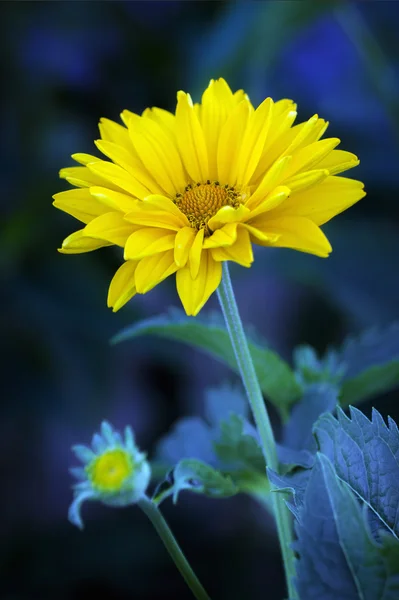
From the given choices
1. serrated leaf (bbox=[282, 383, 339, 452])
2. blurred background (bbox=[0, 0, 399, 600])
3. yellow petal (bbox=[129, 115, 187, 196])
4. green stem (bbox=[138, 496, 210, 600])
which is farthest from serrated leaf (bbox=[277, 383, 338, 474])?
blurred background (bbox=[0, 0, 399, 600])

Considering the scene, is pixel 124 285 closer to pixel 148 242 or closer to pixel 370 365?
pixel 148 242

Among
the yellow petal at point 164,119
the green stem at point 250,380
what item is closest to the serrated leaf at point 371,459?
the green stem at point 250,380

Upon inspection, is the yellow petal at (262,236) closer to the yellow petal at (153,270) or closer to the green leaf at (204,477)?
the yellow petal at (153,270)

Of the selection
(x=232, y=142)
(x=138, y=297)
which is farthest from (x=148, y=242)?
(x=138, y=297)

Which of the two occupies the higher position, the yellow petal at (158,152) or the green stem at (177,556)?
the yellow petal at (158,152)

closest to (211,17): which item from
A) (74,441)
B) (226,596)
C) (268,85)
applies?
(268,85)
